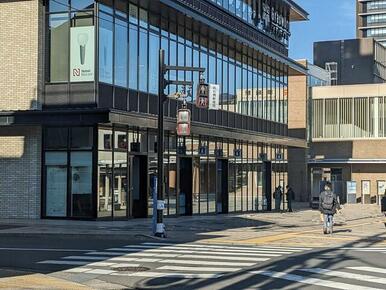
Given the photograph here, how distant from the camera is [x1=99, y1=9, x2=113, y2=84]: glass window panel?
2564 centimetres

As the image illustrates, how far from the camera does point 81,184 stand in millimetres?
25531

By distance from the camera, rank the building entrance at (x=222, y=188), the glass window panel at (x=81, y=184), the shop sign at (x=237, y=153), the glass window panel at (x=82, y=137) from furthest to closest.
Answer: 1. the shop sign at (x=237, y=153)
2. the building entrance at (x=222, y=188)
3. the glass window panel at (x=82, y=137)
4. the glass window panel at (x=81, y=184)

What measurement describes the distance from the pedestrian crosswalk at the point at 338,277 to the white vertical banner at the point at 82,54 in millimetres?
14395

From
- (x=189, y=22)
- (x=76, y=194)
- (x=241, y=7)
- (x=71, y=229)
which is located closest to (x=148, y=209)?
(x=76, y=194)

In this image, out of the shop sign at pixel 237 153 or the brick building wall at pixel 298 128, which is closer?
the shop sign at pixel 237 153

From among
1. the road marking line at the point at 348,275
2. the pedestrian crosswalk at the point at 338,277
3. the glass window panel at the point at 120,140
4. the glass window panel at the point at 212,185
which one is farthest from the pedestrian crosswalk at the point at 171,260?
the glass window panel at the point at 212,185

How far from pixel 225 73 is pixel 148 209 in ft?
37.5

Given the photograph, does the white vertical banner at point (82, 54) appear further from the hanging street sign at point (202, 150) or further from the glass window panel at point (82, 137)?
the hanging street sign at point (202, 150)

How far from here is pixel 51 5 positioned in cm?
2602

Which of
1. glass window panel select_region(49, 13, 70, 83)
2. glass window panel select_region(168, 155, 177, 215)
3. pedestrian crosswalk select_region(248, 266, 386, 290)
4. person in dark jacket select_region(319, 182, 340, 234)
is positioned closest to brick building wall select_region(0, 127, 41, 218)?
glass window panel select_region(49, 13, 70, 83)

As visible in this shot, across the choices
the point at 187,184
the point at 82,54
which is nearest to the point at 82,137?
the point at 82,54

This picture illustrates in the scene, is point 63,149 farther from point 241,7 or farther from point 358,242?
point 241,7

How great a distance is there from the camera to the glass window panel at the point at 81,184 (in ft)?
83.4

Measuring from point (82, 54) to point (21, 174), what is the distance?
5.37 meters
